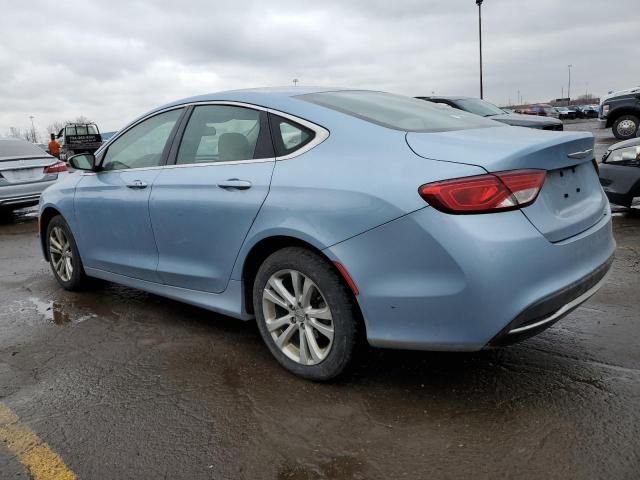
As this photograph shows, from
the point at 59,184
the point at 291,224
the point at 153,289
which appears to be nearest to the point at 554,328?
the point at 291,224

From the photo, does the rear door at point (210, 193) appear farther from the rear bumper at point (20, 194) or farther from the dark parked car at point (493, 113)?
the dark parked car at point (493, 113)

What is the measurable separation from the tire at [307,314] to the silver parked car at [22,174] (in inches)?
315

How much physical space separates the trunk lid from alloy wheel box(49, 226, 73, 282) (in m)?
3.46

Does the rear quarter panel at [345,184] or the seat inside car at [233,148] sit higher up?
the seat inside car at [233,148]

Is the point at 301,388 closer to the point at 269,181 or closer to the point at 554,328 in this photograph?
the point at 269,181

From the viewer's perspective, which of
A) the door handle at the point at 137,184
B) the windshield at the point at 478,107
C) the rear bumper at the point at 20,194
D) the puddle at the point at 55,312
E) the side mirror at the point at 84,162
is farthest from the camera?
the windshield at the point at 478,107

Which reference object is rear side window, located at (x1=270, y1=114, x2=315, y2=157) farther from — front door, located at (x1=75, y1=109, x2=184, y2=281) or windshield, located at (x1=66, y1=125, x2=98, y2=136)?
windshield, located at (x1=66, y1=125, x2=98, y2=136)

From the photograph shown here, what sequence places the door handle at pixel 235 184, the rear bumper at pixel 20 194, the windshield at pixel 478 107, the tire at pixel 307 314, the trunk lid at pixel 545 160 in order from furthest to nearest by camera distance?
the windshield at pixel 478 107 < the rear bumper at pixel 20 194 < the door handle at pixel 235 184 < the tire at pixel 307 314 < the trunk lid at pixel 545 160

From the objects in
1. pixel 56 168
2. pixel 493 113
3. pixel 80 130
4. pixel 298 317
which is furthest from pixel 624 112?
pixel 80 130

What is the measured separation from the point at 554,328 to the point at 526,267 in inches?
57.5

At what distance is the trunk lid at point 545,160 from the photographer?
248cm

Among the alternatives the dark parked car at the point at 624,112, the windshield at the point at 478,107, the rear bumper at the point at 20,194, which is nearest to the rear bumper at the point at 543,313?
the rear bumper at the point at 20,194

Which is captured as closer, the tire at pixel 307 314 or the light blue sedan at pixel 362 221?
the light blue sedan at pixel 362 221

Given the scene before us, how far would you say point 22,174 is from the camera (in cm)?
970
